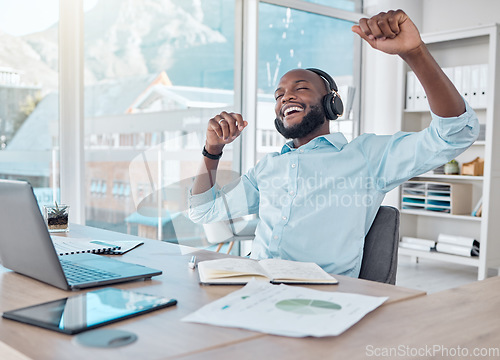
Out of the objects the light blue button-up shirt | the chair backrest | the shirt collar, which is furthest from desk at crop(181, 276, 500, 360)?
the shirt collar

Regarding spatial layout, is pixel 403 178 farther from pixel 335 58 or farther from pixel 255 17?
pixel 335 58

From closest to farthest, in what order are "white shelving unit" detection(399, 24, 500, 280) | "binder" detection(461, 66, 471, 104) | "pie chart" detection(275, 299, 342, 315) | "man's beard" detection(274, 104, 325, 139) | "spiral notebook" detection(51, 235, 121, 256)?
"pie chart" detection(275, 299, 342, 315) → "spiral notebook" detection(51, 235, 121, 256) → "man's beard" detection(274, 104, 325, 139) → "white shelving unit" detection(399, 24, 500, 280) → "binder" detection(461, 66, 471, 104)

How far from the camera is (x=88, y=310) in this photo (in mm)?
857

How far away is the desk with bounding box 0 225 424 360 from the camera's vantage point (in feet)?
2.33

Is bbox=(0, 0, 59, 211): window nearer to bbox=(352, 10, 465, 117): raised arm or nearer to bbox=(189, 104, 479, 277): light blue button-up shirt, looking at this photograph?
bbox=(189, 104, 479, 277): light blue button-up shirt

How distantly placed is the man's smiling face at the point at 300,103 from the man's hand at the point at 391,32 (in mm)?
693

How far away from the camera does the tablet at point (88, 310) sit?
0.80 metres

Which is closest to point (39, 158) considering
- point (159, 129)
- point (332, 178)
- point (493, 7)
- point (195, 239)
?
point (159, 129)

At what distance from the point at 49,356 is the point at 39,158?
2841mm

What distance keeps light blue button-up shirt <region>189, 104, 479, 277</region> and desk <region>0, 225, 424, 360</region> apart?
49 centimetres

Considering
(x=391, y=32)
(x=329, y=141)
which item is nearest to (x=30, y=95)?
(x=329, y=141)

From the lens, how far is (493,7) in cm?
438

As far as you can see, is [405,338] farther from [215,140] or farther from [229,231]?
[229,231]

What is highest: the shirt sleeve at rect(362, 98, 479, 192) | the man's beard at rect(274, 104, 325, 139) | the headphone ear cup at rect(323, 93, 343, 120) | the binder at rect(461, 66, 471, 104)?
the binder at rect(461, 66, 471, 104)
